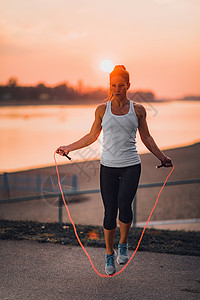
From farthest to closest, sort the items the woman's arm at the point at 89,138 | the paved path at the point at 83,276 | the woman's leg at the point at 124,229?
the woman's leg at the point at 124,229, the woman's arm at the point at 89,138, the paved path at the point at 83,276

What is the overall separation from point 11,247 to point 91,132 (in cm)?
191

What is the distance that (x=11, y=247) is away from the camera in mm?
4715

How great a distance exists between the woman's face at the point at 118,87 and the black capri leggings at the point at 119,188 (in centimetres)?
67

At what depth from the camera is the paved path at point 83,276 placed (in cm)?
345

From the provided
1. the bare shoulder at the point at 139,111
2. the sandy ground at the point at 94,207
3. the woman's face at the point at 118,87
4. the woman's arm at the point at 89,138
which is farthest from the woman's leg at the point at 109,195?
the sandy ground at the point at 94,207

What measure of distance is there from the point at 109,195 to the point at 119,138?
0.57m

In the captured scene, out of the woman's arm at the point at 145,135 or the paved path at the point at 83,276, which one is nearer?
the paved path at the point at 83,276

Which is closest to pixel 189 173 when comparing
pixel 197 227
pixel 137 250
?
pixel 197 227

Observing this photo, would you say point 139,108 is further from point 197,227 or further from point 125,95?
point 197,227

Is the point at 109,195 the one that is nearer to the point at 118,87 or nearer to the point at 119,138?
the point at 119,138

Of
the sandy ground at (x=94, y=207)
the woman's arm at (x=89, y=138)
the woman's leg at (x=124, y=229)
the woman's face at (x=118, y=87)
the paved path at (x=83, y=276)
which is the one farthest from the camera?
the sandy ground at (x=94, y=207)

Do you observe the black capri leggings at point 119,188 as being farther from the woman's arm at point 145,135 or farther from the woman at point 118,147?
the woman's arm at point 145,135

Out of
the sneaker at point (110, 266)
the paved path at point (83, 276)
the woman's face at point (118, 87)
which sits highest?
the woman's face at point (118, 87)

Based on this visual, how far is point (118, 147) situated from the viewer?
3.54 metres
